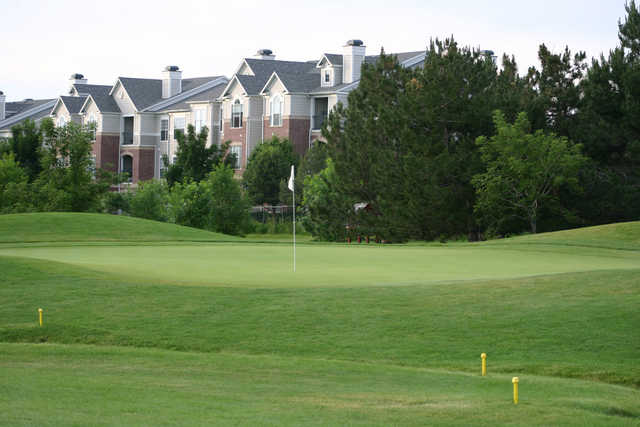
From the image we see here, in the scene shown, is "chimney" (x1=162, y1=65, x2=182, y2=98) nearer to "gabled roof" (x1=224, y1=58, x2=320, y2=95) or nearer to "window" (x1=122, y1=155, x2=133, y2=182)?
"window" (x1=122, y1=155, x2=133, y2=182)

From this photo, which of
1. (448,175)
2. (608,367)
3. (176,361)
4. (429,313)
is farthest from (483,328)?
(448,175)

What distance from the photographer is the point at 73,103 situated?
8819 cm

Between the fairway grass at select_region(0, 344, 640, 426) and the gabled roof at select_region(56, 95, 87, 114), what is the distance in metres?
79.7

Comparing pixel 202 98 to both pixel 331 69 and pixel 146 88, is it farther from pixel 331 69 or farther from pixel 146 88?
pixel 331 69

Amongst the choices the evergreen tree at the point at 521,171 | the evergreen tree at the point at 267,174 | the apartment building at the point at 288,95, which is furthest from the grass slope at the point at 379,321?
the apartment building at the point at 288,95

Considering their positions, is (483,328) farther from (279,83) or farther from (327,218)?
(279,83)

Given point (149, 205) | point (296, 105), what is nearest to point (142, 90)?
point (296, 105)

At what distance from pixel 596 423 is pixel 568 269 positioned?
12.0 m

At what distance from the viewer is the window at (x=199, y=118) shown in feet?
253

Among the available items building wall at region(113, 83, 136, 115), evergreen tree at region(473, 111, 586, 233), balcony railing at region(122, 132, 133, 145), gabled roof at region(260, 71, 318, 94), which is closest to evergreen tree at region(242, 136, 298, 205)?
gabled roof at region(260, 71, 318, 94)

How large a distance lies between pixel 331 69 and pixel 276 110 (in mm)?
5414

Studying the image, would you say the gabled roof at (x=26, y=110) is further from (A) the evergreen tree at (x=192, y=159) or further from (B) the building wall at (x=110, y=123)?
(A) the evergreen tree at (x=192, y=159)

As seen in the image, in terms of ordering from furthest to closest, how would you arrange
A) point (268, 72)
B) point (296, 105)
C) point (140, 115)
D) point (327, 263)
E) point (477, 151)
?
point (140, 115) → point (268, 72) → point (296, 105) → point (477, 151) → point (327, 263)

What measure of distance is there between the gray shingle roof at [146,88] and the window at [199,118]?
7.12m
